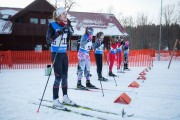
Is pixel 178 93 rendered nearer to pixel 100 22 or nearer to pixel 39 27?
pixel 39 27

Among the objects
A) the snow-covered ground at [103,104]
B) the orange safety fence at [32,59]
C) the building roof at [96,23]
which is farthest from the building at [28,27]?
the snow-covered ground at [103,104]

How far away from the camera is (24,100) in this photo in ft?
18.1

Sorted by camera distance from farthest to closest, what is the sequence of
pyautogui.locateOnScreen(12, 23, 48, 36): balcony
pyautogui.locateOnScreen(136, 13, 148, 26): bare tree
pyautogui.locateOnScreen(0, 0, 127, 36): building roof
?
pyautogui.locateOnScreen(136, 13, 148, 26): bare tree
pyautogui.locateOnScreen(0, 0, 127, 36): building roof
pyautogui.locateOnScreen(12, 23, 48, 36): balcony

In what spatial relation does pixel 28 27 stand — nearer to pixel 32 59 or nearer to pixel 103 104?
pixel 32 59

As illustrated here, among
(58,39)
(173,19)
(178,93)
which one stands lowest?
(178,93)

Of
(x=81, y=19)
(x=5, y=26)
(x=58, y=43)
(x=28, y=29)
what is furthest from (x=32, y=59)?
(x=81, y=19)

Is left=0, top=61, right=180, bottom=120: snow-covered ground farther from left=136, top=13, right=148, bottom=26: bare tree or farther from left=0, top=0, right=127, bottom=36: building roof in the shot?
left=136, top=13, right=148, bottom=26: bare tree

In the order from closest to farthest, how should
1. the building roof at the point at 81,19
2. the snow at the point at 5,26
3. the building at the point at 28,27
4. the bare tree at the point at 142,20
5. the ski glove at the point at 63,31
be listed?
1. the ski glove at the point at 63,31
2. the snow at the point at 5,26
3. the building at the point at 28,27
4. the building roof at the point at 81,19
5. the bare tree at the point at 142,20

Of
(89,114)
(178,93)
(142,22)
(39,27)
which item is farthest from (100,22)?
(142,22)

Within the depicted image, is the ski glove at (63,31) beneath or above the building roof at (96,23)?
beneath

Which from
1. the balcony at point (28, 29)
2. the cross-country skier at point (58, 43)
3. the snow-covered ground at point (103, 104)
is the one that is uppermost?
the balcony at point (28, 29)

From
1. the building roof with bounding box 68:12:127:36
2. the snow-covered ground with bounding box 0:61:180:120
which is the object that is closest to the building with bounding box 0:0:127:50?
the building roof with bounding box 68:12:127:36

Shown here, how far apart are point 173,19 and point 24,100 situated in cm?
5308

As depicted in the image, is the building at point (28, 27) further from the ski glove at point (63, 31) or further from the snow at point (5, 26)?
the ski glove at point (63, 31)
